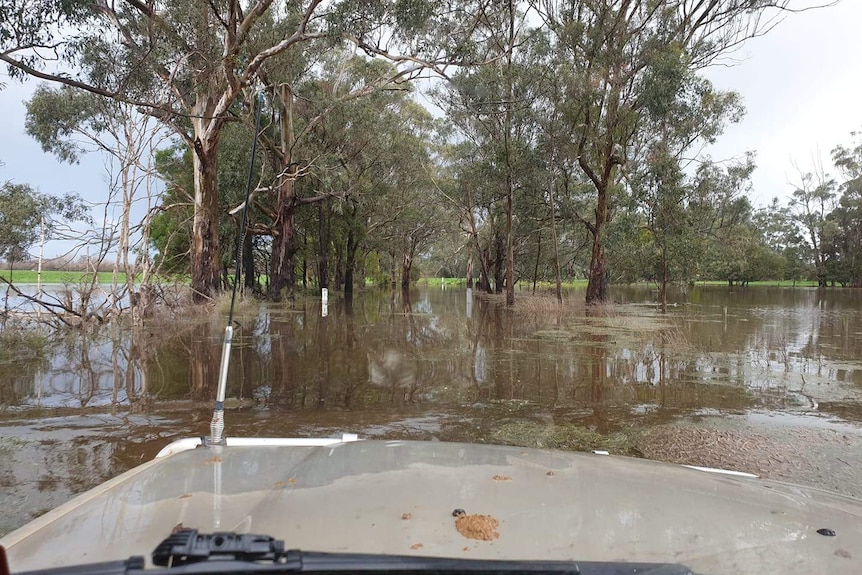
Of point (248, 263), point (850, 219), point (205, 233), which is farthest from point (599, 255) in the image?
point (850, 219)

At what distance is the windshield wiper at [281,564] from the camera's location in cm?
116

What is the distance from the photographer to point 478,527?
160 centimetres

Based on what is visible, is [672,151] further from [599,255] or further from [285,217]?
[285,217]

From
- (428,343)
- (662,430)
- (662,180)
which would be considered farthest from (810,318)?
(662,430)

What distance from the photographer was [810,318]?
2105cm

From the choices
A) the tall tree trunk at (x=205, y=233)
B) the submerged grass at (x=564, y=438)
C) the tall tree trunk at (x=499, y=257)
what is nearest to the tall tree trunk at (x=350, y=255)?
the tall tree trunk at (x=499, y=257)

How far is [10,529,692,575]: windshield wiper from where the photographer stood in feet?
3.82

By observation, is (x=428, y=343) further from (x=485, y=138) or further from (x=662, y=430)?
(x=485, y=138)

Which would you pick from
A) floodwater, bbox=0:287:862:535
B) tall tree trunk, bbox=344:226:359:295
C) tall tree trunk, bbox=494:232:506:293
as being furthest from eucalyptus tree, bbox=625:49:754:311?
tall tree trunk, bbox=344:226:359:295

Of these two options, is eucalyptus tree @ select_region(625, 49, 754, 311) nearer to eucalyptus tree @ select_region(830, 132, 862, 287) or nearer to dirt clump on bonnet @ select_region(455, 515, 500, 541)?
dirt clump on bonnet @ select_region(455, 515, 500, 541)

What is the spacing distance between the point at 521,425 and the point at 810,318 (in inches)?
811

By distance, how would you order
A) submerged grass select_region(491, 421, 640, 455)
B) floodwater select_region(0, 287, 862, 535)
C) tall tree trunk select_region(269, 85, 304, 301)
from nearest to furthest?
1. floodwater select_region(0, 287, 862, 535)
2. submerged grass select_region(491, 421, 640, 455)
3. tall tree trunk select_region(269, 85, 304, 301)

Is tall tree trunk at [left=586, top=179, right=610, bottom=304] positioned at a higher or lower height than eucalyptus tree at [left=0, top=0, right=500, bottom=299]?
lower

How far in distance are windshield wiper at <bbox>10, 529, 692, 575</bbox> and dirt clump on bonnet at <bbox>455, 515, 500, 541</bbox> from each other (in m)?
0.23
